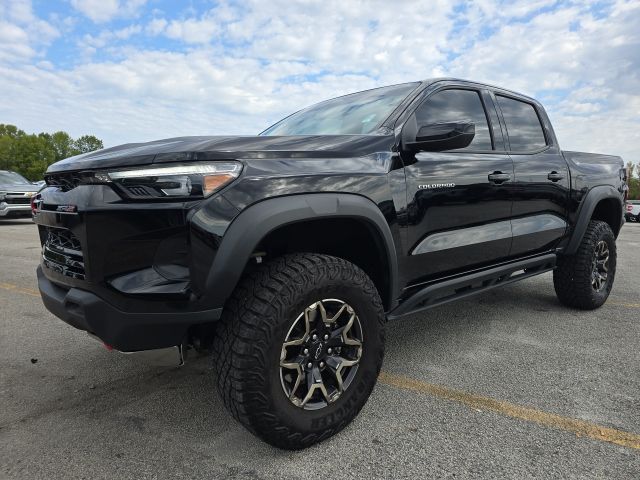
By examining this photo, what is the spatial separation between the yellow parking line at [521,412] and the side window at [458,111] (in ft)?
5.05

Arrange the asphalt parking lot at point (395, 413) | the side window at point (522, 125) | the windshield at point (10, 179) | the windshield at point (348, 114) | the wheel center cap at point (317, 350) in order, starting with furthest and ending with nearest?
the windshield at point (10, 179) → the side window at point (522, 125) → the windshield at point (348, 114) → the wheel center cap at point (317, 350) → the asphalt parking lot at point (395, 413)

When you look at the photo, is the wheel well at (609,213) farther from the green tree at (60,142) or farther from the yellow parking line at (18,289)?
the green tree at (60,142)

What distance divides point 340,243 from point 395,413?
937 millimetres

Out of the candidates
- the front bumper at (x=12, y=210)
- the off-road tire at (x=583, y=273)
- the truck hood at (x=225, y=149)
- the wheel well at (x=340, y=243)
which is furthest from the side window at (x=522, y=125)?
the front bumper at (x=12, y=210)

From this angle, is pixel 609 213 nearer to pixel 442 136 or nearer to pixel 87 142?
pixel 442 136

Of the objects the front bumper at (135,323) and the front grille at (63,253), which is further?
the front grille at (63,253)

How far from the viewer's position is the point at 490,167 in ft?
10.2

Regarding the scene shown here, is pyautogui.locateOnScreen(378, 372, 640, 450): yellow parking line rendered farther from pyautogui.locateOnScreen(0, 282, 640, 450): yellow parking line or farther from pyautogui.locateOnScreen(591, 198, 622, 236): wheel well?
pyautogui.locateOnScreen(591, 198, 622, 236): wheel well

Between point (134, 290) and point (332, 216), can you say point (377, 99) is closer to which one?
point (332, 216)

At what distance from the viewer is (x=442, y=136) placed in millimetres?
2494

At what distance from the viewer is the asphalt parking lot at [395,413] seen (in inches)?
78.0

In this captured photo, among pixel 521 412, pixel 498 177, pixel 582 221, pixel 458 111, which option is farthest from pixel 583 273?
pixel 521 412

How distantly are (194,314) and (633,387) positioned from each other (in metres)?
2.54

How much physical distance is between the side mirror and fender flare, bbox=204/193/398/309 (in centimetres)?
56
